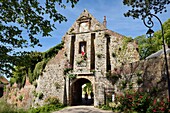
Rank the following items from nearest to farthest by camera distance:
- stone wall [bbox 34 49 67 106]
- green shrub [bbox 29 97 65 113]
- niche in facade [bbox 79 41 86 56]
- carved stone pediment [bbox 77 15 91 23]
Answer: green shrub [bbox 29 97 65 113] → stone wall [bbox 34 49 67 106] → niche in facade [bbox 79 41 86 56] → carved stone pediment [bbox 77 15 91 23]

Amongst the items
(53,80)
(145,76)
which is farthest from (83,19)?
(145,76)

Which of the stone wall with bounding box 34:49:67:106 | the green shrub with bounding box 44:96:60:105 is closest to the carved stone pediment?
the stone wall with bounding box 34:49:67:106

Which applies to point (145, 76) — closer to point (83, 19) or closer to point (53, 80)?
point (53, 80)

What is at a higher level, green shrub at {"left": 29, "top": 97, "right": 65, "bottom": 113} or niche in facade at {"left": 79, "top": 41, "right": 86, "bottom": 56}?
niche in facade at {"left": 79, "top": 41, "right": 86, "bottom": 56}

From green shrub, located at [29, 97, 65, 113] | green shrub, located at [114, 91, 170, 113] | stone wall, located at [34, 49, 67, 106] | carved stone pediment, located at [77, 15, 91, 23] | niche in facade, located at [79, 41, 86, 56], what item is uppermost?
carved stone pediment, located at [77, 15, 91, 23]

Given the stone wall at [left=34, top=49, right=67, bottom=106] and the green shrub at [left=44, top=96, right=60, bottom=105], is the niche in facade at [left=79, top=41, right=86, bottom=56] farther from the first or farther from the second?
the green shrub at [left=44, top=96, right=60, bottom=105]

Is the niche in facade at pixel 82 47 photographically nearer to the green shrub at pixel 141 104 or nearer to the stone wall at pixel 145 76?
the stone wall at pixel 145 76

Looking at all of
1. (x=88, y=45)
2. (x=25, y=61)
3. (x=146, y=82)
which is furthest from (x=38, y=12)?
(x=88, y=45)

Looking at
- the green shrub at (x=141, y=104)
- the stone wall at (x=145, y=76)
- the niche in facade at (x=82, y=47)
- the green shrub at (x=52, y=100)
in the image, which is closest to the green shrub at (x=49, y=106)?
the green shrub at (x=52, y=100)

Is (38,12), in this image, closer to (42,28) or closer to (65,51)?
(42,28)

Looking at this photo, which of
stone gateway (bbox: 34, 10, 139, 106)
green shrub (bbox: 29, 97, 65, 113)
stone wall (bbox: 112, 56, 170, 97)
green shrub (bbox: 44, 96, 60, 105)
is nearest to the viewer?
stone wall (bbox: 112, 56, 170, 97)

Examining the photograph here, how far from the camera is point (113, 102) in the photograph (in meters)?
13.7

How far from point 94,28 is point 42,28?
12994mm

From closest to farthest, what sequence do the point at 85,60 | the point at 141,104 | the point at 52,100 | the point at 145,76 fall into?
1. the point at 141,104
2. the point at 145,76
3. the point at 52,100
4. the point at 85,60
